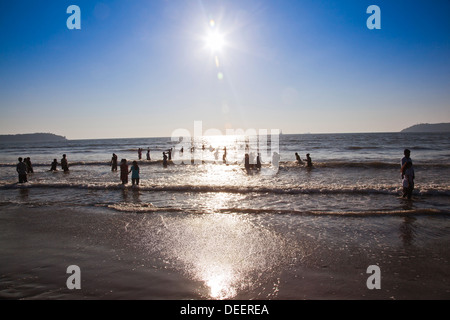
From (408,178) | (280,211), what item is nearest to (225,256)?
(280,211)

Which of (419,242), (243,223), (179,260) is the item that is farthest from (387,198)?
(179,260)

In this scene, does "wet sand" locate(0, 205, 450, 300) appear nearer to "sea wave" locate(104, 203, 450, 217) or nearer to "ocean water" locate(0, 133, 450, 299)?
"ocean water" locate(0, 133, 450, 299)

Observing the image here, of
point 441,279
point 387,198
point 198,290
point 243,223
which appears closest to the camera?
point 198,290

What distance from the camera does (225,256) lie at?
5809 mm

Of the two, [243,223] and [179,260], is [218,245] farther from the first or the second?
[243,223]

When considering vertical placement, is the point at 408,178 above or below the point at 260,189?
above

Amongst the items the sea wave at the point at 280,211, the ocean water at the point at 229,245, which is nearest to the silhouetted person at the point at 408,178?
the ocean water at the point at 229,245

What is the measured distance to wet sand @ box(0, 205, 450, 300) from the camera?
14.4 ft

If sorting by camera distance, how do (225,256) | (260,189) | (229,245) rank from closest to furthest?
(225,256) < (229,245) < (260,189)

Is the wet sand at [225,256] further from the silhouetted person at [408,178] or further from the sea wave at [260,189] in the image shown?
the sea wave at [260,189]

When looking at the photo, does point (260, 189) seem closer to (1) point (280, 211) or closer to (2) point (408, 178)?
(1) point (280, 211)
